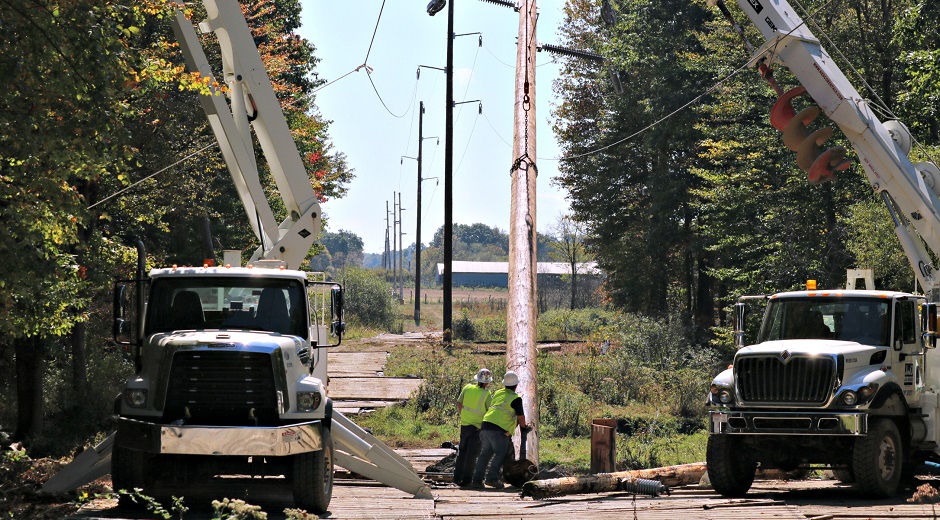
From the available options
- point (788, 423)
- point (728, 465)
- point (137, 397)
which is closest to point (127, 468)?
point (137, 397)

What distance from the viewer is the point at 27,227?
1403cm

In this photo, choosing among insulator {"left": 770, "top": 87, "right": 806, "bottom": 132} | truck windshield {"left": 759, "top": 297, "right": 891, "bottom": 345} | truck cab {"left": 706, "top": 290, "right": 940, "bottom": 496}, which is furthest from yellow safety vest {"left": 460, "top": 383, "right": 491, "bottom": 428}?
insulator {"left": 770, "top": 87, "right": 806, "bottom": 132}

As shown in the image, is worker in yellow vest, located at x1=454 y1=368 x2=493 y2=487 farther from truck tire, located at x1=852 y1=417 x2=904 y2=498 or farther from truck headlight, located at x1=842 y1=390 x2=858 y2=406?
truck tire, located at x1=852 y1=417 x2=904 y2=498

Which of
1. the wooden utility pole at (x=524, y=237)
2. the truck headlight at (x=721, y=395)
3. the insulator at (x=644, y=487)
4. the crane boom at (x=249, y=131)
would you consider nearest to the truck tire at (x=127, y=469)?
the crane boom at (x=249, y=131)

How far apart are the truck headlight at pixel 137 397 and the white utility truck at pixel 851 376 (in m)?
6.47

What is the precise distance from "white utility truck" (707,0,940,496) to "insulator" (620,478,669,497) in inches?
26.4

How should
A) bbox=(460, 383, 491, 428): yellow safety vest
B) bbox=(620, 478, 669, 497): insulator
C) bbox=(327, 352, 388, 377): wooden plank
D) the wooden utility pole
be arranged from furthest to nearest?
bbox=(327, 352, 388, 377): wooden plank, the wooden utility pole, bbox=(460, 383, 491, 428): yellow safety vest, bbox=(620, 478, 669, 497): insulator

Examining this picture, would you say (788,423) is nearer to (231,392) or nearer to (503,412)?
(503,412)

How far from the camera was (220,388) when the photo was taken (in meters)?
11.8

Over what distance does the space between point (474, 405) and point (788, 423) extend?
173 inches

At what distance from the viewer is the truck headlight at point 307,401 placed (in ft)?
39.3

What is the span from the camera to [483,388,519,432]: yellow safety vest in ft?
51.2

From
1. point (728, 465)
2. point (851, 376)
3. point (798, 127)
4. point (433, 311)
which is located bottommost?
point (728, 465)

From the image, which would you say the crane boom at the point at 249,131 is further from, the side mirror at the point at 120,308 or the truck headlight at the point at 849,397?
the truck headlight at the point at 849,397
